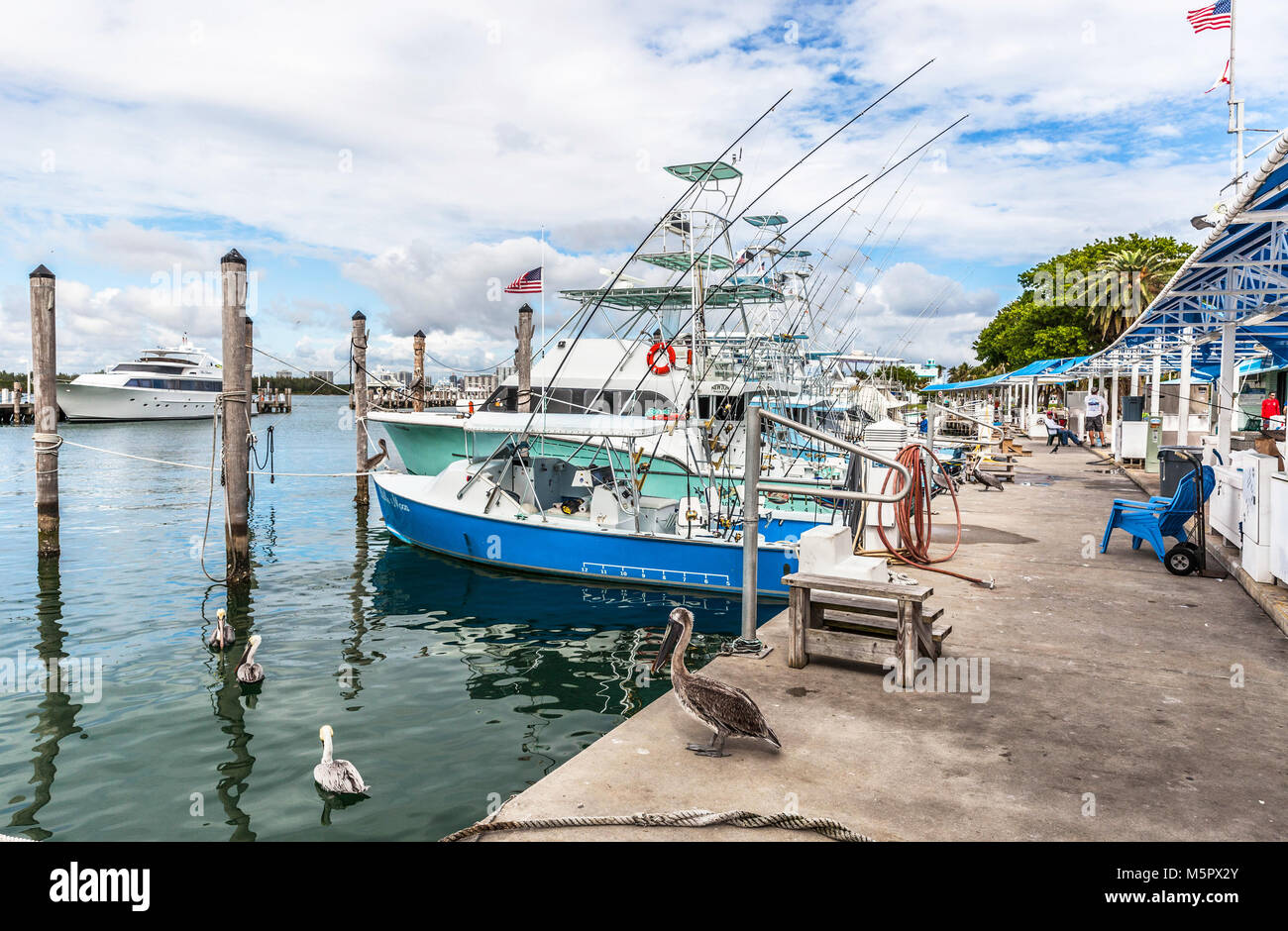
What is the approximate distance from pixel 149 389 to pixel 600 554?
76.2 metres

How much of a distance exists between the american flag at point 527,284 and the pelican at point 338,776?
1492 cm

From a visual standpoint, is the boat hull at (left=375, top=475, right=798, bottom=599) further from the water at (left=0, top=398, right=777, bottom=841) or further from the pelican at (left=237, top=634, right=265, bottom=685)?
the pelican at (left=237, top=634, right=265, bottom=685)

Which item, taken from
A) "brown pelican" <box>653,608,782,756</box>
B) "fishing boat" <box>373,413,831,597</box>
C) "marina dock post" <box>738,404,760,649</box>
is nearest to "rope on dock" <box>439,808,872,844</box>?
"brown pelican" <box>653,608,782,756</box>

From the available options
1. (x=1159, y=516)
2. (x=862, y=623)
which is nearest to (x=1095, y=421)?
(x=1159, y=516)

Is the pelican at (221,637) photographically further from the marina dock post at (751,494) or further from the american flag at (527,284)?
the american flag at (527,284)

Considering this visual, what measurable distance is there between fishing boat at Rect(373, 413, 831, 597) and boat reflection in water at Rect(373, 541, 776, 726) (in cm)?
33

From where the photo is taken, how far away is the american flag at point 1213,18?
1454 cm

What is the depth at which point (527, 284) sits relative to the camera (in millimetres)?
20016

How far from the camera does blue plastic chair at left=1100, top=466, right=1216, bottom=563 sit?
8.76 m

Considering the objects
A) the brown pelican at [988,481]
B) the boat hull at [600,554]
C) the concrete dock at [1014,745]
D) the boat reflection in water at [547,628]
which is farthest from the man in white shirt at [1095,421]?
the concrete dock at [1014,745]
